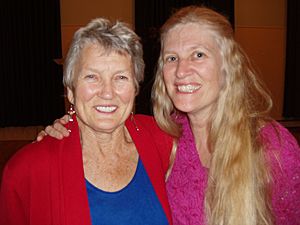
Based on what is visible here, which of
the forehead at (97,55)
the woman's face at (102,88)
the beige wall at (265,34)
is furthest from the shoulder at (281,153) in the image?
the beige wall at (265,34)

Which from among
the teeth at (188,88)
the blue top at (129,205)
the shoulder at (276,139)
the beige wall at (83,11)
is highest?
the beige wall at (83,11)

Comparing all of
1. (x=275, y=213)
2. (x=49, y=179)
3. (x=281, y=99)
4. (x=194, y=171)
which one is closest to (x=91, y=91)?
(x=49, y=179)

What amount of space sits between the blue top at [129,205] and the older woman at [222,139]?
0.18 m

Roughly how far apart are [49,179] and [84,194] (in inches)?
7.3

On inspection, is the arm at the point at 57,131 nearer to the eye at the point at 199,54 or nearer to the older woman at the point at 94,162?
the older woman at the point at 94,162

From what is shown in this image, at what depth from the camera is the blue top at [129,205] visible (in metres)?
1.65

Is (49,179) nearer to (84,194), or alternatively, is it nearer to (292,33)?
(84,194)

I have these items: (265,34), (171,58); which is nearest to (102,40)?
(171,58)

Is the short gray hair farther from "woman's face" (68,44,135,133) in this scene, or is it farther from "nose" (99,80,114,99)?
"nose" (99,80,114,99)

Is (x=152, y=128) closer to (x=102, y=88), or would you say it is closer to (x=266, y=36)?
(x=102, y=88)

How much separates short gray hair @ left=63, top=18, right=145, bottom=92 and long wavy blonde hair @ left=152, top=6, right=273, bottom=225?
1.12 ft

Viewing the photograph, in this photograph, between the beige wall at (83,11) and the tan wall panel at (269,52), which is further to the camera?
the tan wall panel at (269,52)

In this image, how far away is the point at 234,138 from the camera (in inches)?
72.0

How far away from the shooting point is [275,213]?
1765 mm
